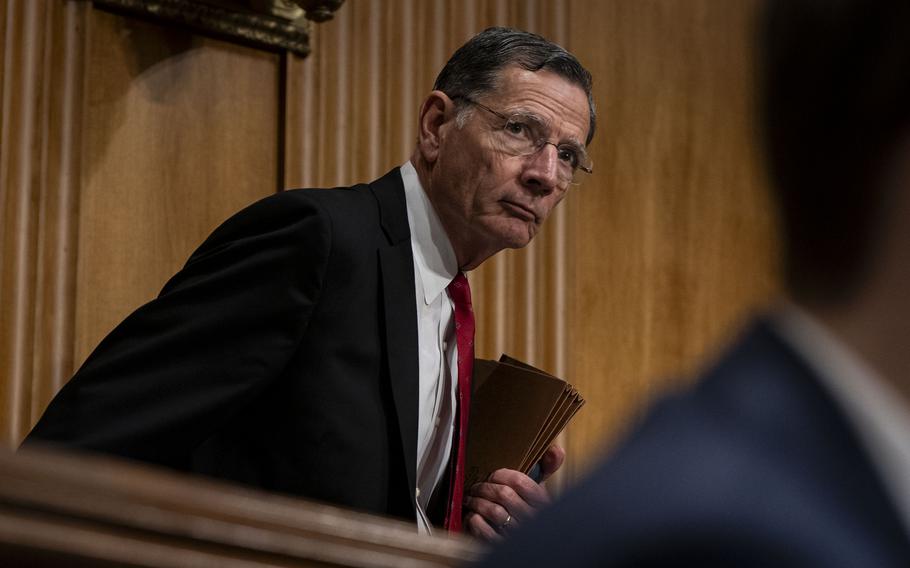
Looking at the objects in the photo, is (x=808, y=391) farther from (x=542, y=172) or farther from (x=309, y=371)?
(x=542, y=172)

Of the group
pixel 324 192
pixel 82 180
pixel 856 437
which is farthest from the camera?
pixel 82 180

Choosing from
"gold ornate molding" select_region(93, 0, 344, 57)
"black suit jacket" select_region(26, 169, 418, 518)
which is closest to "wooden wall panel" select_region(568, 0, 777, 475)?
"gold ornate molding" select_region(93, 0, 344, 57)

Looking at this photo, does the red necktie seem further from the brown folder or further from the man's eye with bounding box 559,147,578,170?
the man's eye with bounding box 559,147,578,170

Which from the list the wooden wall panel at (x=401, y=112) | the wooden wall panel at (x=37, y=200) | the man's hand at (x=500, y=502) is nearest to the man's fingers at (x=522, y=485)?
the man's hand at (x=500, y=502)

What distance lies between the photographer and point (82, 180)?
3.26 metres

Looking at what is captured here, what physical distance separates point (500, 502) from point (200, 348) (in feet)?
1.97

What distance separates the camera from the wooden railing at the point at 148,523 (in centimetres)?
74

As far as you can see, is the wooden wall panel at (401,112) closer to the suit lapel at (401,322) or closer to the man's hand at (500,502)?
the suit lapel at (401,322)

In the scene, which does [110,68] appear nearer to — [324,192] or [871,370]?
[324,192]

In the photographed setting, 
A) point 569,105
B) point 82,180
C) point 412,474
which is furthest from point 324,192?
point 82,180

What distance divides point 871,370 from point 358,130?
3.22 meters

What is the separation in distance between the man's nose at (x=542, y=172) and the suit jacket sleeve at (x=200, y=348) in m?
0.66

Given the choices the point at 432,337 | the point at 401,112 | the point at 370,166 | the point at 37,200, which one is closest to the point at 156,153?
the point at 37,200

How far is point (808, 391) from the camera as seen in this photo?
554 millimetres
